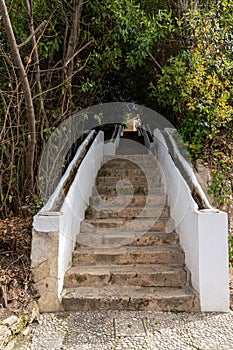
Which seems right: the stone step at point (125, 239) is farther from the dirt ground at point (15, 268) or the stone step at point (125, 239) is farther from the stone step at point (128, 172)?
the stone step at point (128, 172)

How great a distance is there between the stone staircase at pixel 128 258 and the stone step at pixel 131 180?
0.48 feet

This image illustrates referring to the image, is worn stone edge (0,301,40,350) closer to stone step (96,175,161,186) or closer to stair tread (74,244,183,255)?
stair tread (74,244,183,255)

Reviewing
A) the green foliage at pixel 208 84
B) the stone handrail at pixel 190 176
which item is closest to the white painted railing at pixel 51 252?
the stone handrail at pixel 190 176

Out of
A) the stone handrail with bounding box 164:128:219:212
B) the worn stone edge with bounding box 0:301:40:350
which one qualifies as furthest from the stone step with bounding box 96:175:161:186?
the worn stone edge with bounding box 0:301:40:350

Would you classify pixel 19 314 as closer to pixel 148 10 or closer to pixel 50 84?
pixel 50 84

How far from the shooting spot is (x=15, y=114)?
3742mm

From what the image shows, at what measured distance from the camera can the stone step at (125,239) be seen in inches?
148

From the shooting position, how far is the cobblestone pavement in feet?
7.84

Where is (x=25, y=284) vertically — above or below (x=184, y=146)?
below

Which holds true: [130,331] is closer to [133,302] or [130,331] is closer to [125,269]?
[133,302]

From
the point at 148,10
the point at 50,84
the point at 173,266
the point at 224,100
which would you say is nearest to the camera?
the point at 173,266

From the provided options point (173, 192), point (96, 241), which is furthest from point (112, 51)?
point (96, 241)

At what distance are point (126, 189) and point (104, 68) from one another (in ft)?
6.79

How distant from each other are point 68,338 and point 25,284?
27.0 inches
